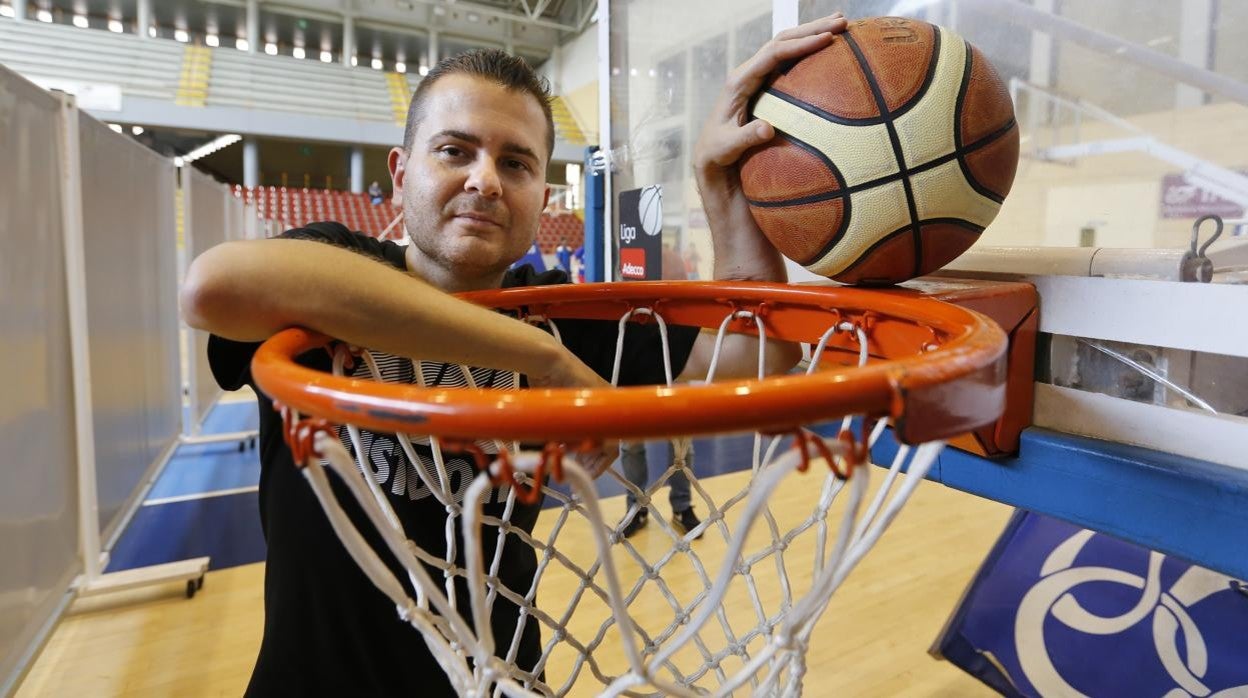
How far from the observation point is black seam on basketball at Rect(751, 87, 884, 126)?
0.79 meters

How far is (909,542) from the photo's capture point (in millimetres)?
2658

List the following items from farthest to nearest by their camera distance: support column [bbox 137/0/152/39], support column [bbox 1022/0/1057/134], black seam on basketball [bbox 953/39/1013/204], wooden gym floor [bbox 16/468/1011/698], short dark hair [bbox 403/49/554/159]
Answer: support column [bbox 137/0/152/39]
wooden gym floor [bbox 16/468/1011/698]
support column [bbox 1022/0/1057/134]
short dark hair [bbox 403/49/554/159]
black seam on basketball [bbox 953/39/1013/204]

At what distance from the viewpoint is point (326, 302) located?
0.67 m

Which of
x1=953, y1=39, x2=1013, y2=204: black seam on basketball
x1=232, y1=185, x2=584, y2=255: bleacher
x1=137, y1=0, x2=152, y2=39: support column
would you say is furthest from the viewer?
x1=137, y1=0, x2=152, y2=39: support column

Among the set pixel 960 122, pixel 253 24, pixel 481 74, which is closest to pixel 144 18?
pixel 253 24

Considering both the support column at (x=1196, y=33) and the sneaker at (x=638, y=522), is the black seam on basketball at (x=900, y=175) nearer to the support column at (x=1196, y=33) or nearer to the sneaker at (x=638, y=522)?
the support column at (x=1196, y=33)

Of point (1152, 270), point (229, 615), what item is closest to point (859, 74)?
point (1152, 270)

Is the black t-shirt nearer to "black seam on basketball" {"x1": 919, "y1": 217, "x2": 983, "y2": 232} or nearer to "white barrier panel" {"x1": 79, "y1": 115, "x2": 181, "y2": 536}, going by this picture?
"black seam on basketball" {"x1": 919, "y1": 217, "x2": 983, "y2": 232}

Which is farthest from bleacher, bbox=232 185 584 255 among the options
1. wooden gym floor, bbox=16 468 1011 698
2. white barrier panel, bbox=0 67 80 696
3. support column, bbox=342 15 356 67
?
white barrier panel, bbox=0 67 80 696

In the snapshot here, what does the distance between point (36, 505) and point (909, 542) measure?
105 inches

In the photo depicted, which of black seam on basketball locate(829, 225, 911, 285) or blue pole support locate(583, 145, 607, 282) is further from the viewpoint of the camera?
blue pole support locate(583, 145, 607, 282)

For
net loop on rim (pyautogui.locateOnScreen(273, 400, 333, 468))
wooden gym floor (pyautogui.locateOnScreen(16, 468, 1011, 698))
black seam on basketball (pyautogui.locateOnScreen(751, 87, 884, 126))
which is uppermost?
black seam on basketball (pyautogui.locateOnScreen(751, 87, 884, 126))

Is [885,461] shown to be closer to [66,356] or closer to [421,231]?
[421,231]

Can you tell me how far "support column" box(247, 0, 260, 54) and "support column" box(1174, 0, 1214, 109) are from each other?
1519 centimetres
